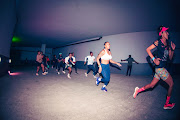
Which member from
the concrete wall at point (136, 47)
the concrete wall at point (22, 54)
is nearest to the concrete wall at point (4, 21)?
the concrete wall at point (136, 47)

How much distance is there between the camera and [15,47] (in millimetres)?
26328

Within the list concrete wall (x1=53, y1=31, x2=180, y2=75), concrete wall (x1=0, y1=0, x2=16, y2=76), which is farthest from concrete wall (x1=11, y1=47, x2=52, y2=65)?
concrete wall (x1=53, y1=31, x2=180, y2=75)

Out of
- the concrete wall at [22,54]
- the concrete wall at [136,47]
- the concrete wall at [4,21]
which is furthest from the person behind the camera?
the concrete wall at [22,54]

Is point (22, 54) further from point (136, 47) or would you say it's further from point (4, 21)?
point (136, 47)

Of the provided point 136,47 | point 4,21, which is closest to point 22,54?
point 4,21

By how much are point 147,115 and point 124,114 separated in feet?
1.84

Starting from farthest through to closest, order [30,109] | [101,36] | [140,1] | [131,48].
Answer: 1. [101,36]
2. [131,48]
3. [140,1]
4. [30,109]

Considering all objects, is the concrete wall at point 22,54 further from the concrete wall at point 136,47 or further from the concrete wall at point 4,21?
the concrete wall at point 136,47

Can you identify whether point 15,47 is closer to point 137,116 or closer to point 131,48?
point 131,48

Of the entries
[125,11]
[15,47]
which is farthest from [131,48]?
[15,47]

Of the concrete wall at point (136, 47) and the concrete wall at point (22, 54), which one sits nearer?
the concrete wall at point (136, 47)

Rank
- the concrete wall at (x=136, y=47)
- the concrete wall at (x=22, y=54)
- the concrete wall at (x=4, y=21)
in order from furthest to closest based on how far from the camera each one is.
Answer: the concrete wall at (x=22, y=54) → the concrete wall at (x=136, y=47) → the concrete wall at (x=4, y=21)

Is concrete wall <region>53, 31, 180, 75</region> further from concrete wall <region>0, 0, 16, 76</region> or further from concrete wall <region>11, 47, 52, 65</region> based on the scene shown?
concrete wall <region>11, 47, 52, 65</region>

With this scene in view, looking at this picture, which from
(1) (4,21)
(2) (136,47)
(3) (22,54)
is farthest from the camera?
(3) (22,54)
